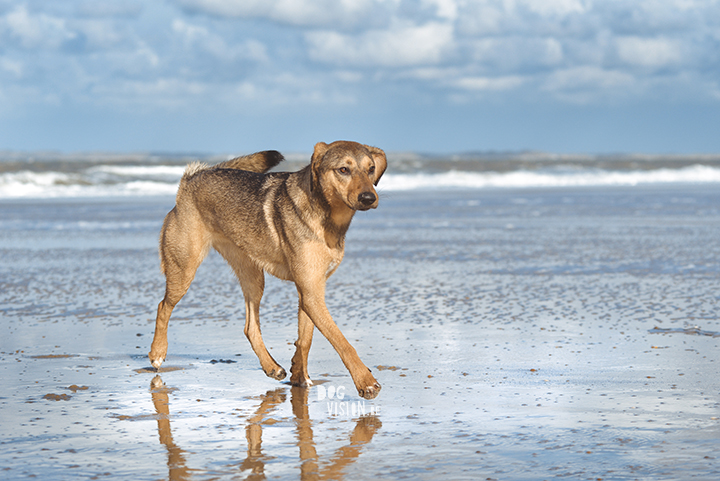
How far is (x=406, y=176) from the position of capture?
136ft

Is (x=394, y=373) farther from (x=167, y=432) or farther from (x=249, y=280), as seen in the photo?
(x=167, y=432)

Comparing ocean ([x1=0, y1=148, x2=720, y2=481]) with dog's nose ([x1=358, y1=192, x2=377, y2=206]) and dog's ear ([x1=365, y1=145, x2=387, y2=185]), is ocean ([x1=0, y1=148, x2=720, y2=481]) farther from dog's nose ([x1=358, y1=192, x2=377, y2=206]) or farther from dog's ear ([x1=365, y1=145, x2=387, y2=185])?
dog's ear ([x1=365, y1=145, x2=387, y2=185])

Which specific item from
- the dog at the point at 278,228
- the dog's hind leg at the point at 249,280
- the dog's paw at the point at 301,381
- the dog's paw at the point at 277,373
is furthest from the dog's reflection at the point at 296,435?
the dog's hind leg at the point at 249,280

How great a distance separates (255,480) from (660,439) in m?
1.95

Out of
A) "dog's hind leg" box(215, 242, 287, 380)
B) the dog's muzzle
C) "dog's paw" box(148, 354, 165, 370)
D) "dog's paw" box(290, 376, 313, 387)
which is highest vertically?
the dog's muzzle

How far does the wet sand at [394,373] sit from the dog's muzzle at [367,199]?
116cm

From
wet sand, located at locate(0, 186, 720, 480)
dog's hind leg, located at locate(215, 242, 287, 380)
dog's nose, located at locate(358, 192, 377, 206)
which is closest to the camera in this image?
wet sand, located at locate(0, 186, 720, 480)

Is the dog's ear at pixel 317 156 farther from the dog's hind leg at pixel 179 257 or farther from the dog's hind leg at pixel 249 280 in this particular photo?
the dog's hind leg at pixel 179 257

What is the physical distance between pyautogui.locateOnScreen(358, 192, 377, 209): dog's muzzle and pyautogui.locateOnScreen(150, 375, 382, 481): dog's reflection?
1194mm

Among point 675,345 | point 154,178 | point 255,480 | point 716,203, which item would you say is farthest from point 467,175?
point 255,480

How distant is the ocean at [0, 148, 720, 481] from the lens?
12.9ft

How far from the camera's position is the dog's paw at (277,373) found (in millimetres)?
5661

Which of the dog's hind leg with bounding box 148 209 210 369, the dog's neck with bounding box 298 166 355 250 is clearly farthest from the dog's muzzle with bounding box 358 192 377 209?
the dog's hind leg with bounding box 148 209 210 369

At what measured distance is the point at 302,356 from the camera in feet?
18.4
